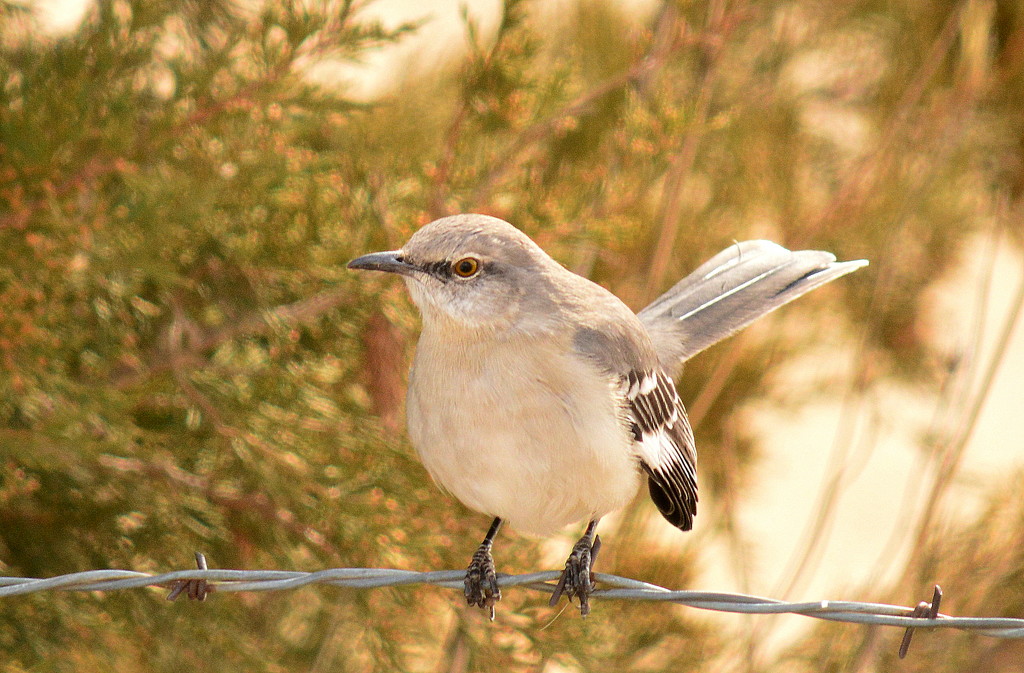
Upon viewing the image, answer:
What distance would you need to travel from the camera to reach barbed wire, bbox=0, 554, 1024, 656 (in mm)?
2377

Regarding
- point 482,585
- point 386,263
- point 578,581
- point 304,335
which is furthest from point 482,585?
point 304,335

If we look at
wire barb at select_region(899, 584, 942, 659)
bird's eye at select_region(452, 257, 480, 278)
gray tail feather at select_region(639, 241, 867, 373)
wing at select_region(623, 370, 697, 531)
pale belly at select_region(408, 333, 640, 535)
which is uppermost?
gray tail feather at select_region(639, 241, 867, 373)

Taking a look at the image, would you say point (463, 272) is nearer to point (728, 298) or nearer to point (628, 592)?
point (628, 592)

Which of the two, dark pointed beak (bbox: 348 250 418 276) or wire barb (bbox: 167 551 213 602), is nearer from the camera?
wire barb (bbox: 167 551 213 602)

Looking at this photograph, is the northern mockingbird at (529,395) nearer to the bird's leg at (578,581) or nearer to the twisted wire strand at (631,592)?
the bird's leg at (578,581)

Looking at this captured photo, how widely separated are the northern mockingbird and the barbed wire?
284mm

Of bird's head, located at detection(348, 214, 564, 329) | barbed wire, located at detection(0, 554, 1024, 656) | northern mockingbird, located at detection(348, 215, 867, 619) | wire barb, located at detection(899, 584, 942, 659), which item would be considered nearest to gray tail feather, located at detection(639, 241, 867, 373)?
northern mockingbird, located at detection(348, 215, 867, 619)

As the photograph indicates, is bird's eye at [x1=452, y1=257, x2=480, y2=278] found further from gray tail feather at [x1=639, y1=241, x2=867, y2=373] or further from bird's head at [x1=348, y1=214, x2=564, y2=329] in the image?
gray tail feather at [x1=639, y1=241, x2=867, y2=373]

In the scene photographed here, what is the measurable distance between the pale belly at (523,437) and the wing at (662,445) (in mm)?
140

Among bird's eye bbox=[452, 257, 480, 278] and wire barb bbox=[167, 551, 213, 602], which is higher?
bird's eye bbox=[452, 257, 480, 278]

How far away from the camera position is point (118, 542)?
13.8ft

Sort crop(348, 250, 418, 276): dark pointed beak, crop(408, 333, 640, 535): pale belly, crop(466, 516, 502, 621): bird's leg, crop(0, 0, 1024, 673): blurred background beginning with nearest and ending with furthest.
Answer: crop(408, 333, 640, 535): pale belly
crop(348, 250, 418, 276): dark pointed beak
crop(466, 516, 502, 621): bird's leg
crop(0, 0, 1024, 673): blurred background

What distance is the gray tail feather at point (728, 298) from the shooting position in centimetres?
386

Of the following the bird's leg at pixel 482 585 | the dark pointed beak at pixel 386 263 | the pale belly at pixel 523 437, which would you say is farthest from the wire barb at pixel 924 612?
the dark pointed beak at pixel 386 263
